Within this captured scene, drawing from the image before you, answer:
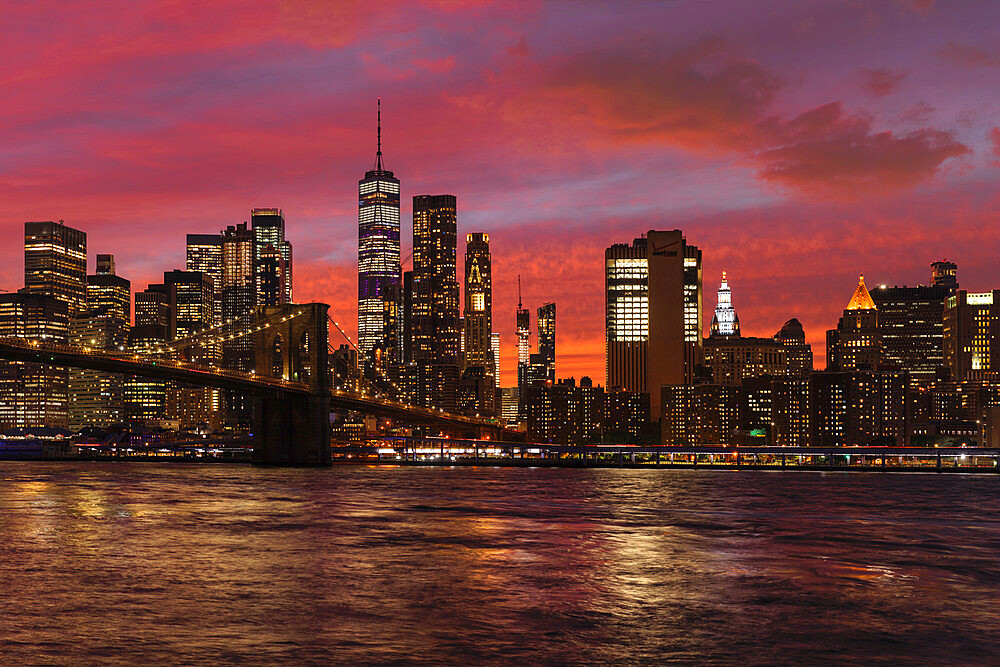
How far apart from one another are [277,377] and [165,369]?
1979 centimetres

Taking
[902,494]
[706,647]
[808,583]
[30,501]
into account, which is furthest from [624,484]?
[706,647]

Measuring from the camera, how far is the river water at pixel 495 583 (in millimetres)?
21953

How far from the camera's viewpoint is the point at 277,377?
115 meters

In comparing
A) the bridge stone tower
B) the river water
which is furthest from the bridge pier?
the river water

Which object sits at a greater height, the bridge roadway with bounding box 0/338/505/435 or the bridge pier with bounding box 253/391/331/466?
the bridge roadway with bounding box 0/338/505/435

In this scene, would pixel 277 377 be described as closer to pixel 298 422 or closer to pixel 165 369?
pixel 298 422

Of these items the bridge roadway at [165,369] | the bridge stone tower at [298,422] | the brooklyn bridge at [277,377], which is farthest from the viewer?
the bridge stone tower at [298,422]

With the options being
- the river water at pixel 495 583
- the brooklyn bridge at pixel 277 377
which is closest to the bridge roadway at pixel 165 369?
the brooklyn bridge at pixel 277 377

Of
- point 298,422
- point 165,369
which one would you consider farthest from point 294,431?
point 165,369

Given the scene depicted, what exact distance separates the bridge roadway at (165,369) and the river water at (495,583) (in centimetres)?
3219

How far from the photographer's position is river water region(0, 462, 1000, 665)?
72.0 feet

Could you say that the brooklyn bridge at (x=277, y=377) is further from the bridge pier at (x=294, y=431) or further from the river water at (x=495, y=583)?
the river water at (x=495, y=583)

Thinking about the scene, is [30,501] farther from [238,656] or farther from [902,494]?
[902,494]

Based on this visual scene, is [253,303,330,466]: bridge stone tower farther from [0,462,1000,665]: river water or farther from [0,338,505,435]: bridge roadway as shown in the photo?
[0,462,1000,665]: river water
